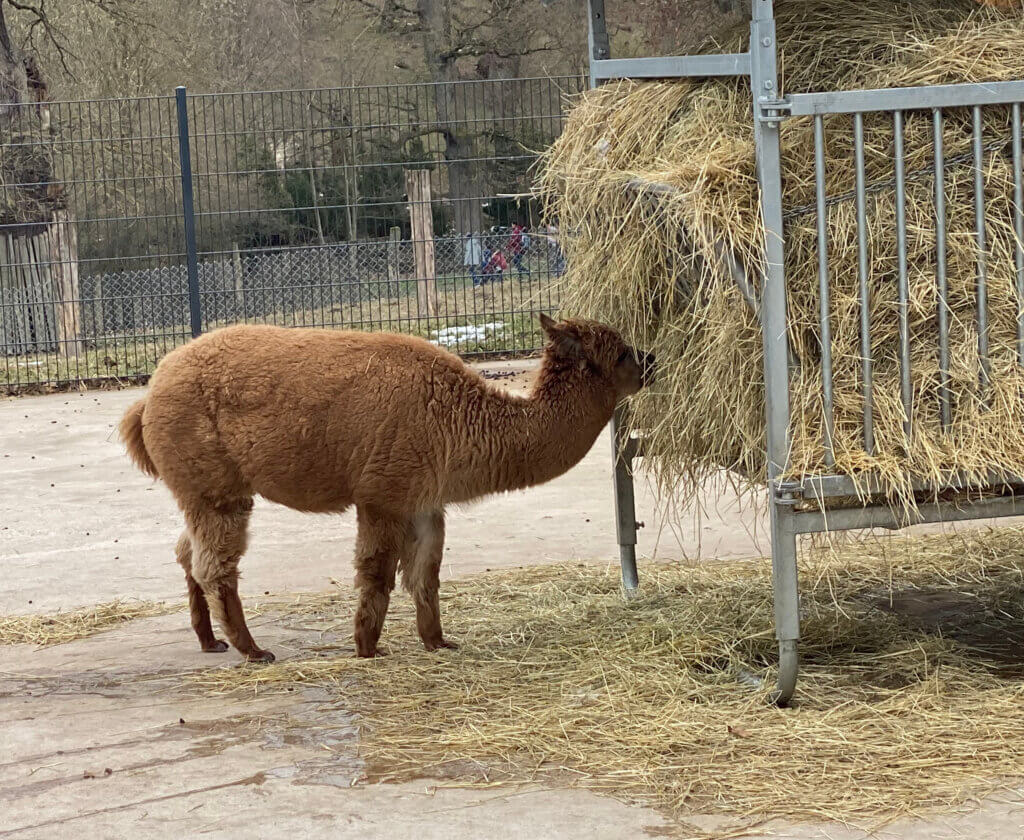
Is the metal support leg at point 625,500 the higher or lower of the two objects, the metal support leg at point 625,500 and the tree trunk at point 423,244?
the lower

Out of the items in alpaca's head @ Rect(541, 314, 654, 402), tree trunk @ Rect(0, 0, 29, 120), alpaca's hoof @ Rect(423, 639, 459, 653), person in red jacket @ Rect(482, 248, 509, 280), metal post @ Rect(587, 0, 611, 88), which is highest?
tree trunk @ Rect(0, 0, 29, 120)

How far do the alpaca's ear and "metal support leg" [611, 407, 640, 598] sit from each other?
683mm

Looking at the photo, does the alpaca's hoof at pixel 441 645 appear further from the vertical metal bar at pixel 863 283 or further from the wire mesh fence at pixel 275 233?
the wire mesh fence at pixel 275 233

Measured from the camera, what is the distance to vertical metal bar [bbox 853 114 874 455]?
3.85 metres

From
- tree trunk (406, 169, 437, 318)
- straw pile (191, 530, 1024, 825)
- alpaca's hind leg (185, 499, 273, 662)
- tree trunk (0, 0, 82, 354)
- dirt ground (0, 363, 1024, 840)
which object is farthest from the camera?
tree trunk (406, 169, 437, 318)

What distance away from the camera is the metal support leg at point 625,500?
18.1 ft

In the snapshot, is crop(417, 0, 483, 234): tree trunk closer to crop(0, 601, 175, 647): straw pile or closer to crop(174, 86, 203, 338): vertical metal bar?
crop(174, 86, 203, 338): vertical metal bar

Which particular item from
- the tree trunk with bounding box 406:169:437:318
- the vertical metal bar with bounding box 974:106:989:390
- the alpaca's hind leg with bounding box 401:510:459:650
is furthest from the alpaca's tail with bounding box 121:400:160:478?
the tree trunk with bounding box 406:169:437:318

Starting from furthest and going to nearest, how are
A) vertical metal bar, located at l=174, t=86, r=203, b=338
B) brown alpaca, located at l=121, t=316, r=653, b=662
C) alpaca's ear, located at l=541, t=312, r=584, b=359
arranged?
vertical metal bar, located at l=174, t=86, r=203, b=338 < brown alpaca, located at l=121, t=316, r=653, b=662 < alpaca's ear, located at l=541, t=312, r=584, b=359

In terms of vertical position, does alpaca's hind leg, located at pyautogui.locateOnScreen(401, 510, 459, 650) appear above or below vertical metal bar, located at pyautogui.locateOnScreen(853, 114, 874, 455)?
below

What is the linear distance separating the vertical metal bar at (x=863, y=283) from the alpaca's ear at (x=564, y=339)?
3.92ft

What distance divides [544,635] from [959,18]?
2741mm

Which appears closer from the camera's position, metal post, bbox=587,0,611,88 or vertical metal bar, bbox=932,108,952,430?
vertical metal bar, bbox=932,108,952,430

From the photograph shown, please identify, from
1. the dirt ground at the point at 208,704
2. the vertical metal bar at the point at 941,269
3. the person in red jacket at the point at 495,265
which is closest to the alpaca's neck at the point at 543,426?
the dirt ground at the point at 208,704
